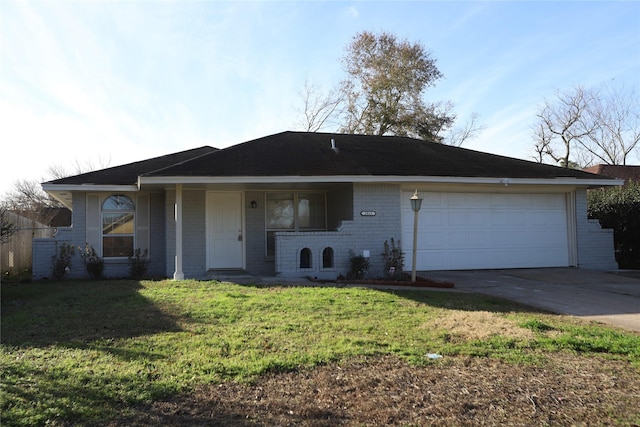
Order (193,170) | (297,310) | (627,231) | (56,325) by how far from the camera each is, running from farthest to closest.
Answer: (627,231)
(193,170)
(297,310)
(56,325)

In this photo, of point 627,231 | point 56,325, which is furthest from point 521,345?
point 627,231

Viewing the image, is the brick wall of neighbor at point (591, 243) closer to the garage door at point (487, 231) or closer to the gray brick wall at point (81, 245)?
the garage door at point (487, 231)

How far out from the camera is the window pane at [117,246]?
12906 millimetres

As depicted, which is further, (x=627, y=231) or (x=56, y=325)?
(x=627, y=231)

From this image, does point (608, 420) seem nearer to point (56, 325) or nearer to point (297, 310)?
point (297, 310)

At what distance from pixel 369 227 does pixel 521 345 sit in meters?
6.62

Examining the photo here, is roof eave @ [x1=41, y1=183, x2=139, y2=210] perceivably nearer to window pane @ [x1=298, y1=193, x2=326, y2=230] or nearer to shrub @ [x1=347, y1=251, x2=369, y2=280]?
window pane @ [x1=298, y1=193, x2=326, y2=230]

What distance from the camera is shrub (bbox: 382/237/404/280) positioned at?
36.8 feet

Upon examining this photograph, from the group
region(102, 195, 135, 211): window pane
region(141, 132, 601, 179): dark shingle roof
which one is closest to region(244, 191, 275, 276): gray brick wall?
region(141, 132, 601, 179): dark shingle roof

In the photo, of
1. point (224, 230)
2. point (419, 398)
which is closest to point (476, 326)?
point (419, 398)

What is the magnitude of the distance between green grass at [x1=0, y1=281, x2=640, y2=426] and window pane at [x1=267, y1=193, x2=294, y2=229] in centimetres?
461

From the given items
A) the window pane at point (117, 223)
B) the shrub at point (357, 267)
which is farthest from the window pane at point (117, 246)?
the shrub at point (357, 267)

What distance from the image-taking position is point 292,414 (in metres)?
3.47

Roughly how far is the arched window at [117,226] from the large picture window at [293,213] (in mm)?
3885
